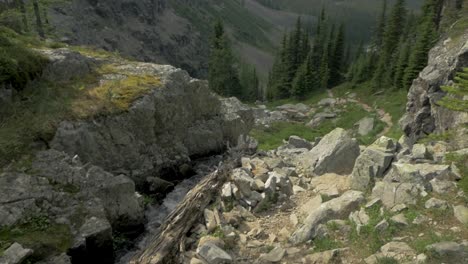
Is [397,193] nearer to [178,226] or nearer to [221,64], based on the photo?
[178,226]

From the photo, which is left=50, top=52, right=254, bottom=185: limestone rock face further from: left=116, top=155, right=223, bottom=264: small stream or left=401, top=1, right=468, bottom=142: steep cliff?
left=401, top=1, right=468, bottom=142: steep cliff

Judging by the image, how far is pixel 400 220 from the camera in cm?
1420

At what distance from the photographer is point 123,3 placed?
142m

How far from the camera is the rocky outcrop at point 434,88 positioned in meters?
39.3

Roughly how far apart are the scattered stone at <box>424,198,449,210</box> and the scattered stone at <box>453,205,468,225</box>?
37cm

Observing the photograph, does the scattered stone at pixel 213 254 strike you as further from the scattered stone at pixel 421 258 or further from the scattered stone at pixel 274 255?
the scattered stone at pixel 421 258

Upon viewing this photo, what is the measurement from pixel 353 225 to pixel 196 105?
22901 millimetres

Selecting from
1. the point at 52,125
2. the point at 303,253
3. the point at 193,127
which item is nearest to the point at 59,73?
the point at 52,125

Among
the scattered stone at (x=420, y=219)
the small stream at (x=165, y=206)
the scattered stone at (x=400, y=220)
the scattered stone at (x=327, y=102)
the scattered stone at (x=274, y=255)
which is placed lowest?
the scattered stone at (x=327, y=102)

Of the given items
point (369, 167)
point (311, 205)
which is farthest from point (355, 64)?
point (311, 205)

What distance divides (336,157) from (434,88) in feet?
98.0

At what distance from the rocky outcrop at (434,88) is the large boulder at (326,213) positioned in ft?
85.7

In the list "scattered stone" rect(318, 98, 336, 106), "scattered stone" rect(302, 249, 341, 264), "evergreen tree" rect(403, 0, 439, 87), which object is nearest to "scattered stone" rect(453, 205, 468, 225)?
"scattered stone" rect(302, 249, 341, 264)

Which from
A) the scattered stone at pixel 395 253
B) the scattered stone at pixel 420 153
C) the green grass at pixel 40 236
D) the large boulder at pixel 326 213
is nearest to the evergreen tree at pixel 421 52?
the scattered stone at pixel 420 153
